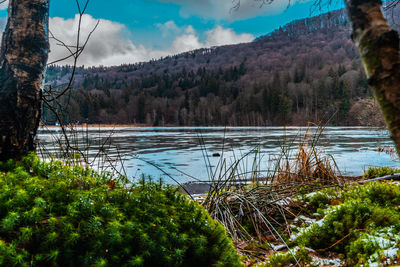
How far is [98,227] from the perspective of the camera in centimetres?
140

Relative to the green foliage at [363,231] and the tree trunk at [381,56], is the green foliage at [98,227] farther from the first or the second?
the tree trunk at [381,56]

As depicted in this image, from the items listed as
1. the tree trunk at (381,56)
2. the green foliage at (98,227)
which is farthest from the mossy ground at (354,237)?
the tree trunk at (381,56)

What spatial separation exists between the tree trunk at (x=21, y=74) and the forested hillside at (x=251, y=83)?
107 cm

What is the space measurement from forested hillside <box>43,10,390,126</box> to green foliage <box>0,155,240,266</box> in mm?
2248

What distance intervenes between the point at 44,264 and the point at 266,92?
8397 centimetres

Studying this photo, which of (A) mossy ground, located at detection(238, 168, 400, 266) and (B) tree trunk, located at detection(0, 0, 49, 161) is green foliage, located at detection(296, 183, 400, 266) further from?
(B) tree trunk, located at detection(0, 0, 49, 161)

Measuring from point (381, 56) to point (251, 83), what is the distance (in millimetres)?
114491

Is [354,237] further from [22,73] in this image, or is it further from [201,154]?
[201,154]

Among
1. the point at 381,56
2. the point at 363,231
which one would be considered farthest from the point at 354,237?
the point at 381,56

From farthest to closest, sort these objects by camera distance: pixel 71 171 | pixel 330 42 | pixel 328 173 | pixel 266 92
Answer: pixel 330 42 → pixel 266 92 → pixel 328 173 → pixel 71 171

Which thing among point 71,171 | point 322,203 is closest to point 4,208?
point 71,171

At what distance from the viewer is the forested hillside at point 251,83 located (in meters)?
57.2

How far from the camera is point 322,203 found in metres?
3.68

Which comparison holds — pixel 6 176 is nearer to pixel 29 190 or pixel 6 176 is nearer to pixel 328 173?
pixel 29 190
